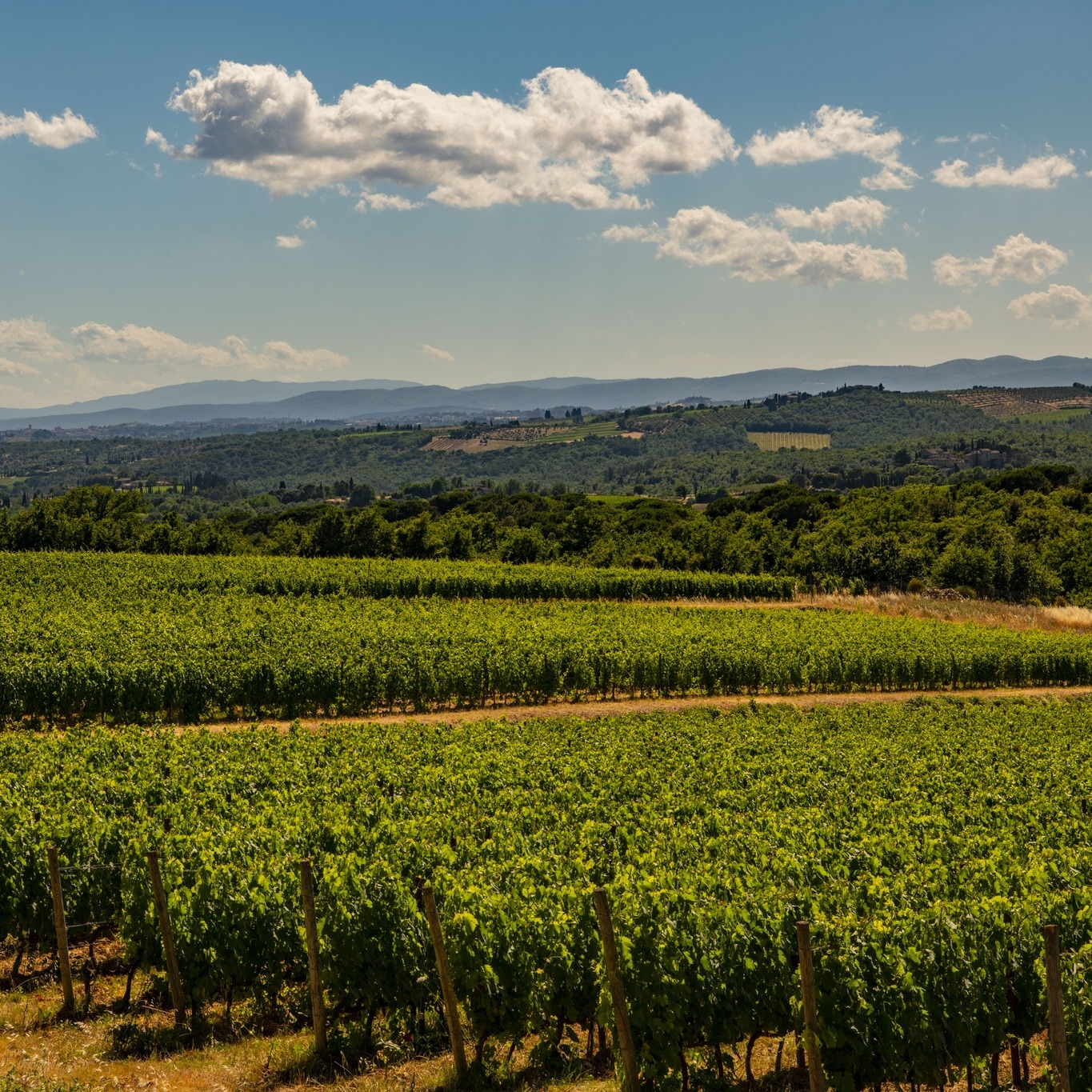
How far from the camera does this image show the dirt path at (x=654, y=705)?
30.9 m

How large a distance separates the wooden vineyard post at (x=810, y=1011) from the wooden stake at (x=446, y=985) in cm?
340

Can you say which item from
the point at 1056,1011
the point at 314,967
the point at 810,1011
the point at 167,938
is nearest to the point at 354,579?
the point at 167,938

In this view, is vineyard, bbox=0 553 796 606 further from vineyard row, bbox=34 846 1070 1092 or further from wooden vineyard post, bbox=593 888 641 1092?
wooden vineyard post, bbox=593 888 641 1092

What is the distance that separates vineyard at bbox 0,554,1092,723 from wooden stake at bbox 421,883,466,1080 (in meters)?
22.8

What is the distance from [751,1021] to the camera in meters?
9.47

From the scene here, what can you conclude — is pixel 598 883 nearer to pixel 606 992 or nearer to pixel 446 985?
pixel 606 992

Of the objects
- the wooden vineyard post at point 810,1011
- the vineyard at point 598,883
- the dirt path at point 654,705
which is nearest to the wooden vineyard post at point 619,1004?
the vineyard at point 598,883

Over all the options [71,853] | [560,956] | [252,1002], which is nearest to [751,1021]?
[560,956]

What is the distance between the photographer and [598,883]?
40.5 ft

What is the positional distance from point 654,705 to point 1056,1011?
27.5 m

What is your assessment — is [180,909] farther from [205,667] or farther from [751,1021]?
[205,667]

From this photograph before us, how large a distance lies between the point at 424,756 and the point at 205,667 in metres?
12.6

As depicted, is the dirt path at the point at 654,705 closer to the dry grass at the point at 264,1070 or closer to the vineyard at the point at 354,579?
the dry grass at the point at 264,1070

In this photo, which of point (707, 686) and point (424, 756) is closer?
point (424, 756)
